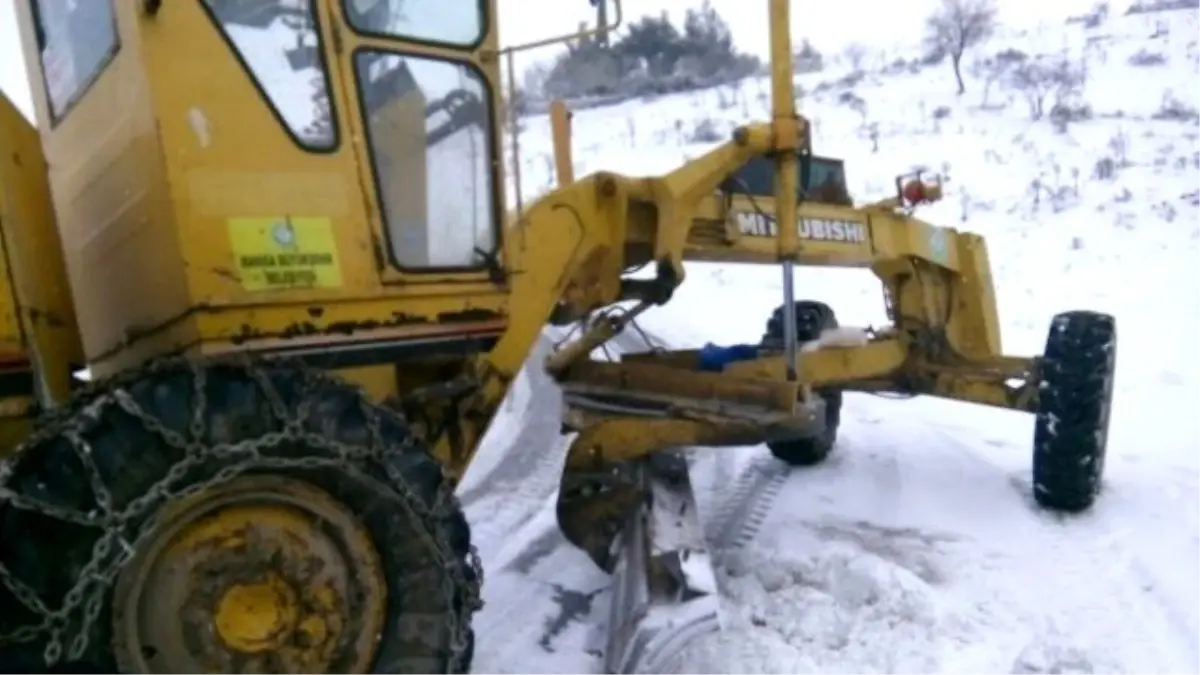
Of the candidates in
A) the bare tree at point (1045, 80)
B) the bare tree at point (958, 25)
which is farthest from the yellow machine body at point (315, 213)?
the bare tree at point (958, 25)

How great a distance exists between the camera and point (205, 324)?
3.43 metres

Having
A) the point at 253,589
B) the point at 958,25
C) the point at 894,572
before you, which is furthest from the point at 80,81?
the point at 958,25

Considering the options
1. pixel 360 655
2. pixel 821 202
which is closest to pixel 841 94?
pixel 821 202

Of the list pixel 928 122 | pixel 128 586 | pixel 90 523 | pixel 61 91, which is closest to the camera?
pixel 90 523

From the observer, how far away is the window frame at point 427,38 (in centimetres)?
367

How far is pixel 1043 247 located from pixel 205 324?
1205 centimetres

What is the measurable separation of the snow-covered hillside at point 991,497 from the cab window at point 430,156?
5.07 ft

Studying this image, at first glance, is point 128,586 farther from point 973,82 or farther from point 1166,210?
point 973,82

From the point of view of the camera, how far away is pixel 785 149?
4.95 m

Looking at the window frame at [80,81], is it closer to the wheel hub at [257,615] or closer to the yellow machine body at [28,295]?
the yellow machine body at [28,295]

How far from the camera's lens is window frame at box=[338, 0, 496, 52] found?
367 centimetres

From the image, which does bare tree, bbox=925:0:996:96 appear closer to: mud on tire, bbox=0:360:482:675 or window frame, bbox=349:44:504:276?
window frame, bbox=349:44:504:276

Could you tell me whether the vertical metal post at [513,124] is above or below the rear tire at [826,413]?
above

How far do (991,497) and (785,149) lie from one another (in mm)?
2433
